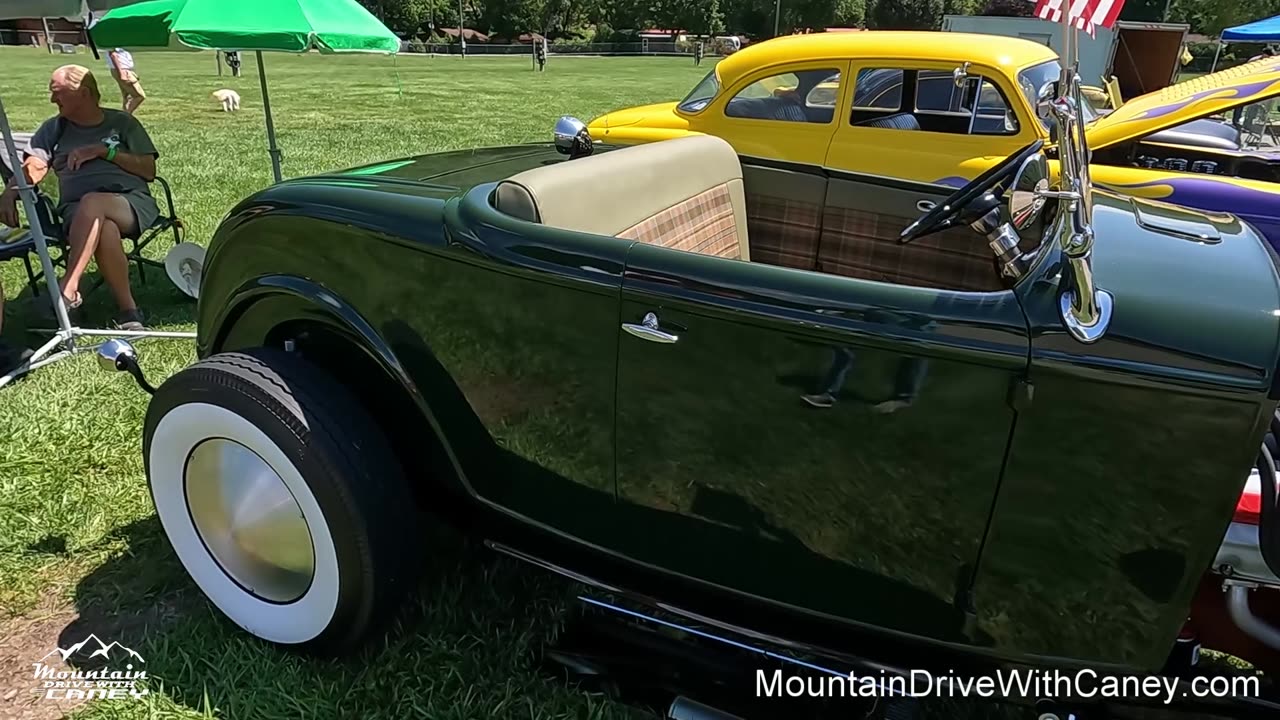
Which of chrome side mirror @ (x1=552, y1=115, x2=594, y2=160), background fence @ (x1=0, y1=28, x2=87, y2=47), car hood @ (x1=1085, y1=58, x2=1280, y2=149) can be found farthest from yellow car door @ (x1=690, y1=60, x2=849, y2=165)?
background fence @ (x1=0, y1=28, x2=87, y2=47)

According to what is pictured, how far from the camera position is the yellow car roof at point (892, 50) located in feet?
17.4

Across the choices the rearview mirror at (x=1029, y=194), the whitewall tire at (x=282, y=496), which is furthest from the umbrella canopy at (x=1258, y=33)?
the whitewall tire at (x=282, y=496)

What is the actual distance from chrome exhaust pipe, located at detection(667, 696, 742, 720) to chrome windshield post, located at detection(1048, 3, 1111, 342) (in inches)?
42.9

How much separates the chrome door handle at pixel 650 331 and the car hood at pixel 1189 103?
402 cm

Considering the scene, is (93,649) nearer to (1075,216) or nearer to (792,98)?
(1075,216)

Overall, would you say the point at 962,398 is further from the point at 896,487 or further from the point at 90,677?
the point at 90,677

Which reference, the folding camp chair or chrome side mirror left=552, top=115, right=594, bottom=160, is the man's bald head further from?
chrome side mirror left=552, top=115, right=594, bottom=160

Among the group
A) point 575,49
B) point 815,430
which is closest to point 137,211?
point 815,430

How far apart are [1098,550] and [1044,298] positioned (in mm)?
438

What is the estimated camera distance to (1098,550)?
1.40 m

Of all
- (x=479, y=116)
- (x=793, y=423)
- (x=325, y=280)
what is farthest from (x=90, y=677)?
(x=479, y=116)

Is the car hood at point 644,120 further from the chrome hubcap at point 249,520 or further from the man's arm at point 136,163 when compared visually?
the chrome hubcap at point 249,520

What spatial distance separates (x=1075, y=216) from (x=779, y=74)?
4869mm

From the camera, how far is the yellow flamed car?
463 centimetres
